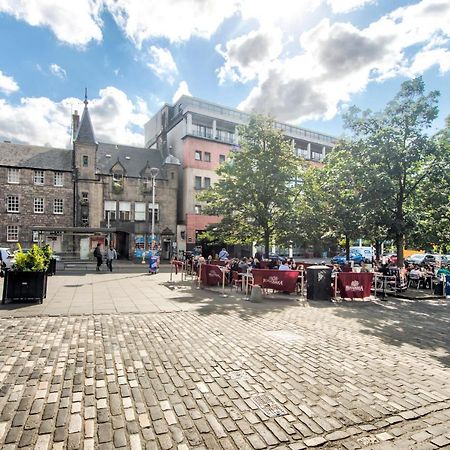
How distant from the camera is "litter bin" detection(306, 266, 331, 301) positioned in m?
12.8

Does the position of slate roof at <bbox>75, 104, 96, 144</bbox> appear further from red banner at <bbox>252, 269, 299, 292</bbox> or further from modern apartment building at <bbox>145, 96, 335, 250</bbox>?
red banner at <bbox>252, 269, 299, 292</bbox>

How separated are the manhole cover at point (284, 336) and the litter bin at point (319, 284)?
5.37 metres

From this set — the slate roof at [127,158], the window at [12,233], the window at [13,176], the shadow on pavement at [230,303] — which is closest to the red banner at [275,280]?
the shadow on pavement at [230,303]

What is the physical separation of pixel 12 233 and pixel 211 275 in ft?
107

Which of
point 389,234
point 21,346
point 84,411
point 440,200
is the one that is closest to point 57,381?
point 84,411

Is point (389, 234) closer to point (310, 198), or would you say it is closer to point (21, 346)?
point (310, 198)

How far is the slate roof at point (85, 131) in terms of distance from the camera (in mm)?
40531

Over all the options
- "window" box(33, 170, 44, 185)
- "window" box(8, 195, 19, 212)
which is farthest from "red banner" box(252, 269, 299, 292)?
"window" box(8, 195, 19, 212)

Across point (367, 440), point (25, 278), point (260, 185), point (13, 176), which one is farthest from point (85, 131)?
point (367, 440)

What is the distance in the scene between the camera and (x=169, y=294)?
13391 millimetres

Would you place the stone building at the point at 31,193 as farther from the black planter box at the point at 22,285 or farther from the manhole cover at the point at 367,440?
the manhole cover at the point at 367,440

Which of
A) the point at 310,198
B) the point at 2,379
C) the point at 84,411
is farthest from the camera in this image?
the point at 310,198

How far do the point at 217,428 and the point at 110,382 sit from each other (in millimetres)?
1820

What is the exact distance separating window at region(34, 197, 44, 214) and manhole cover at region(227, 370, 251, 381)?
4050 centimetres
